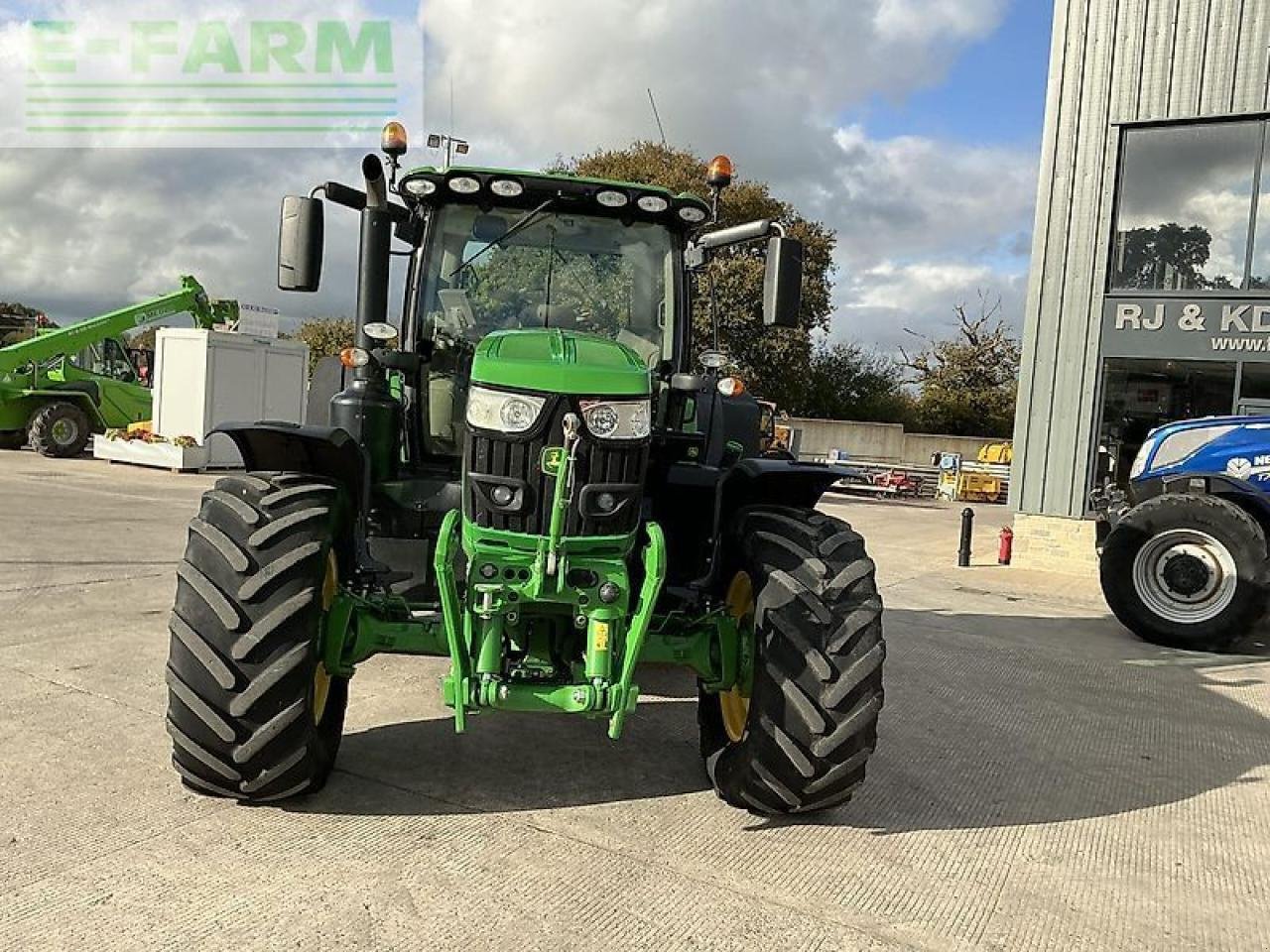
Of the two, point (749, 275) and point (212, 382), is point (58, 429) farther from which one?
point (749, 275)

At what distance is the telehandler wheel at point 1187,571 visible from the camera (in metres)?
7.90

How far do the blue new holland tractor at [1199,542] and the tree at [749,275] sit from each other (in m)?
15.3

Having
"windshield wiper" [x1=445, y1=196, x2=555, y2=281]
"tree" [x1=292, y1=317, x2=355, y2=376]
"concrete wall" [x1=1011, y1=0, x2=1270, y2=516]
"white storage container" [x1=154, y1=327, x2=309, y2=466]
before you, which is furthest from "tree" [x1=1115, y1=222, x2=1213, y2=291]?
"tree" [x1=292, y1=317, x2=355, y2=376]

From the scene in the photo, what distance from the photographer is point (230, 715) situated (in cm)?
353

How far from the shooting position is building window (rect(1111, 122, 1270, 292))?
36.9 ft

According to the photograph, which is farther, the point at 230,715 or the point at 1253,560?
the point at 1253,560

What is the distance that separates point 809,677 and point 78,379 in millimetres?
20354

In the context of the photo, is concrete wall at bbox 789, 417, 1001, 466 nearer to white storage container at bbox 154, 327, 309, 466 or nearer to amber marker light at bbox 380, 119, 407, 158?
white storage container at bbox 154, 327, 309, 466

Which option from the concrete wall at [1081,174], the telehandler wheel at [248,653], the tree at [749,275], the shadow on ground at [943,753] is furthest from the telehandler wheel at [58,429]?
the telehandler wheel at [248,653]

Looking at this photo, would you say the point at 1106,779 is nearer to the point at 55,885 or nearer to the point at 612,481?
the point at 612,481

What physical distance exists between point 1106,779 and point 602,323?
10.1 ft

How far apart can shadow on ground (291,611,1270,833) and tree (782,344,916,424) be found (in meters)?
30.1

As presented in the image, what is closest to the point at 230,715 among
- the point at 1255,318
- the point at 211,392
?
the point at 1255,318

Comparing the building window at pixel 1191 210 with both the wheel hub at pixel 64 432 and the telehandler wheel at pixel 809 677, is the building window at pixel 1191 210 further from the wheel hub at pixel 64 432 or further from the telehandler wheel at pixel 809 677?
the wheel hub at pixel 64 432
